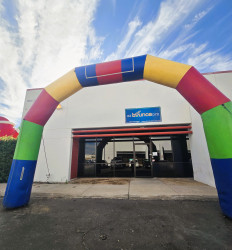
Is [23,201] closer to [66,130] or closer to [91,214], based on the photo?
[91,214]

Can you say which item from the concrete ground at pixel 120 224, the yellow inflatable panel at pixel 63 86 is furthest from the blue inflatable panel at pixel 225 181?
the yellow inflatable panel at pixel 63 86

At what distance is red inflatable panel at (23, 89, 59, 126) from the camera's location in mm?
4145

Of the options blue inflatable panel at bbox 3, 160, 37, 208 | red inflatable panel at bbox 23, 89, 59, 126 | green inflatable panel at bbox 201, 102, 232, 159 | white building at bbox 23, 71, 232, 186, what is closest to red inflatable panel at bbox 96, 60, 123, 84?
red inflatable panel at bbox 23, 89, 59, 126

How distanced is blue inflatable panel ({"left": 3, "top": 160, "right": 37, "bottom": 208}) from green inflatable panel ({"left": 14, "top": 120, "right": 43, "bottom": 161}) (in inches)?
7.1

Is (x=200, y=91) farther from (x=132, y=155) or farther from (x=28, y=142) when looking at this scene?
(x=132, y=155)

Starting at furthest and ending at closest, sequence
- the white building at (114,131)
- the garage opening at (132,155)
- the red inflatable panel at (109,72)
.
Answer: the garage opening at (132,155) < the white building at (114,131) < the red inflatable panel at (109,72)

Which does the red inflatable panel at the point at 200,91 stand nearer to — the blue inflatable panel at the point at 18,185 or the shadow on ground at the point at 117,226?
the shadow on ground at the point at 117,226

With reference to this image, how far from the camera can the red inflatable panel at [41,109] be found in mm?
4145

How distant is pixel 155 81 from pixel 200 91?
50.8 inches

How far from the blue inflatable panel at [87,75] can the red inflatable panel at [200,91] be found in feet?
8.89

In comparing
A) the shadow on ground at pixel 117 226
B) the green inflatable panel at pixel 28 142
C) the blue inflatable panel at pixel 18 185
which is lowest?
the shadow on ground at pixel 117 226

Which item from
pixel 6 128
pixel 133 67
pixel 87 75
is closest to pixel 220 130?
pixel 133 67

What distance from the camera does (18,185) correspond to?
3.72 metres

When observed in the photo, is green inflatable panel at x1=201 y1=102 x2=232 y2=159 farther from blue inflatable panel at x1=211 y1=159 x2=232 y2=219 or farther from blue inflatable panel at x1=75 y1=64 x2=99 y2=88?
blue inflatable panel at x1=75 y1=64 x2=99 y2=88
